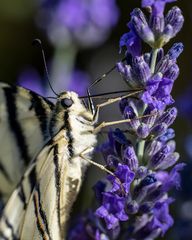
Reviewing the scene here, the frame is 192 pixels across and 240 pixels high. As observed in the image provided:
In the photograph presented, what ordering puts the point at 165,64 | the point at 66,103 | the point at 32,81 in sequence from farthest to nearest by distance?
the point at 32,81, the point at 66,103, the point at 165,64

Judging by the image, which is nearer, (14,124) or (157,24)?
(157,24)

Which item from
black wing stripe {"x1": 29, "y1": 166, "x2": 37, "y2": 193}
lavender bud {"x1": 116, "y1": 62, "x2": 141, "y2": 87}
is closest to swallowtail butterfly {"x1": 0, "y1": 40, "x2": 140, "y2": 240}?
black wing stripe {"x1": 29, "y1": 166, "x2": 37, "y2": 193}

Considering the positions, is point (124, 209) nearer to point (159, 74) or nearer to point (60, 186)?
point (60, 186)

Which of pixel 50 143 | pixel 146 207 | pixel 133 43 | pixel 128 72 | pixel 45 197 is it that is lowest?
pixel 146 207

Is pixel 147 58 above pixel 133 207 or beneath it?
above

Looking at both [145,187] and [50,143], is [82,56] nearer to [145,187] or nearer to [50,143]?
[50,143]

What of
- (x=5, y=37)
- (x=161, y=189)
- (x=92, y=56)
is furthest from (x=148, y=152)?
(x=5, y=37)

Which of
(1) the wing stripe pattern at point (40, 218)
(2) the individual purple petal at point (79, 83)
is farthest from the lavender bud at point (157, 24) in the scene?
(2) the individual purple petal at point (79, 83)

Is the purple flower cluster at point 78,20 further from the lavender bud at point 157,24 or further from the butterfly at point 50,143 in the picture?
the lavender bud at point 157,24

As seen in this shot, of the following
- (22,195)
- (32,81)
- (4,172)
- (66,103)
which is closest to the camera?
(22,195)

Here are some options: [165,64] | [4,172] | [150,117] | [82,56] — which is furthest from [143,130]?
[82,56]
